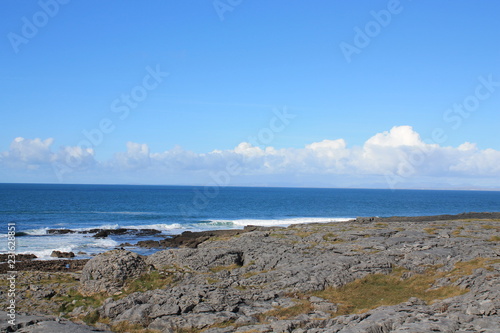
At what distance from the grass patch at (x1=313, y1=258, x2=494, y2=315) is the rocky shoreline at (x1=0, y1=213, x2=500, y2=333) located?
74 mm

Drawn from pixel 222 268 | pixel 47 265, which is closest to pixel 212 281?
pixel 222 268

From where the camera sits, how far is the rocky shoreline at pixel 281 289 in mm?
20797

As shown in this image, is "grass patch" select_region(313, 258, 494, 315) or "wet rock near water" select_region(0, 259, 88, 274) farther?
"wet rock near water" select_region(0, 259, 88, 274)

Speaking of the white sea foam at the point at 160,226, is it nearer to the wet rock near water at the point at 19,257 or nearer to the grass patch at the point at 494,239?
the wet rock near water at the point at 19,257

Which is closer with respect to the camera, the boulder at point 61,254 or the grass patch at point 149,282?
the grass patch at point 149,282

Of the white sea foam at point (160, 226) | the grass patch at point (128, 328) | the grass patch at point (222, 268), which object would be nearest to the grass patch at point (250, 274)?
the grass patch at point (222, 268)

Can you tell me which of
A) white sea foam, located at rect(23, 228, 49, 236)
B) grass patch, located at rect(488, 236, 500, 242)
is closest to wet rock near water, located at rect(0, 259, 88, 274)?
white sea foam, located at rect(23, 228, 49, 236)

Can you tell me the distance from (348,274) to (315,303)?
591 centimetres

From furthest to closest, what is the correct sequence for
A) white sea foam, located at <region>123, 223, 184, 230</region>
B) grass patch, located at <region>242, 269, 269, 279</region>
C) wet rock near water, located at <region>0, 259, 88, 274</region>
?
white sea foam, located at <region>123, 223, 184, 230</region> < wet rock near water, located at <region>0, 259, 88, 274</region> < grass patch, located at <region>242, 269, 269, 279</region>

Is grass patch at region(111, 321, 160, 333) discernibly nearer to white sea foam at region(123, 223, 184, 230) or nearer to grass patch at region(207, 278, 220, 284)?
grass patch at region(207, 278, 220, 284)

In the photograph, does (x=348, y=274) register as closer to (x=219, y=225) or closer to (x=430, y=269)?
(x=430, y=269)

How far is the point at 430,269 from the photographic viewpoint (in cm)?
3086

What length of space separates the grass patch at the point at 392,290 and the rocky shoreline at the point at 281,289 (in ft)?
0.24

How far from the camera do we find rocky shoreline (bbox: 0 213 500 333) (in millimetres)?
20797
